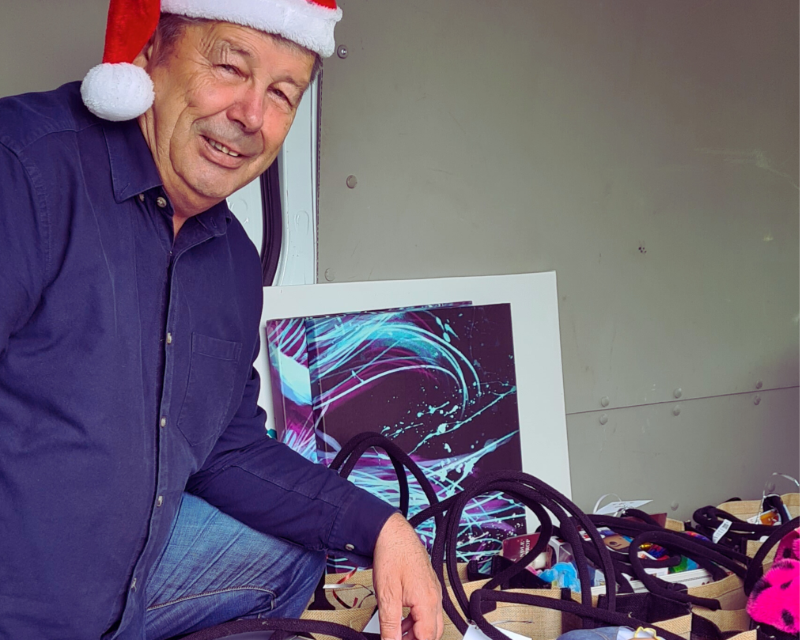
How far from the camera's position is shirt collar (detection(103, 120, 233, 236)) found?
3.43ft

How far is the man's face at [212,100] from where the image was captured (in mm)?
1065

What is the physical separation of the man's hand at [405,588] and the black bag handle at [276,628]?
3.6 inches

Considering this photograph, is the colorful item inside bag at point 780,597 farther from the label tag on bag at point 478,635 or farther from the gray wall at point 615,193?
the gray wall at point 615,193

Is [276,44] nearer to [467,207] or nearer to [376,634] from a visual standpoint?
[376,634]

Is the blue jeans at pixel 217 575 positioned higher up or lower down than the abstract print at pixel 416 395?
lower down

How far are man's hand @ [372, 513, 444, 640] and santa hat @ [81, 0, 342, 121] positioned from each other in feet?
2.37

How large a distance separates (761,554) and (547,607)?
52 cm

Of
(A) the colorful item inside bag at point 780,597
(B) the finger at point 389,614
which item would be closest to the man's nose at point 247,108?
(B) the finger at point 389,614

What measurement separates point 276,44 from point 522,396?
134cm

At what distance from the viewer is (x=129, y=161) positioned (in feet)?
3.47

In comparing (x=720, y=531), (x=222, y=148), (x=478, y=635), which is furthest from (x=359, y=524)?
(x=720, y=531)

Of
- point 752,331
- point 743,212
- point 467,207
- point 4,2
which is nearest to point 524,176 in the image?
point 467,207

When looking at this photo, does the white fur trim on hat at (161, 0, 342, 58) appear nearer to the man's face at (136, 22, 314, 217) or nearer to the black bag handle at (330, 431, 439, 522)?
the man's face at (136, 22, 314, 217)

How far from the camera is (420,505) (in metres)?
1.98
